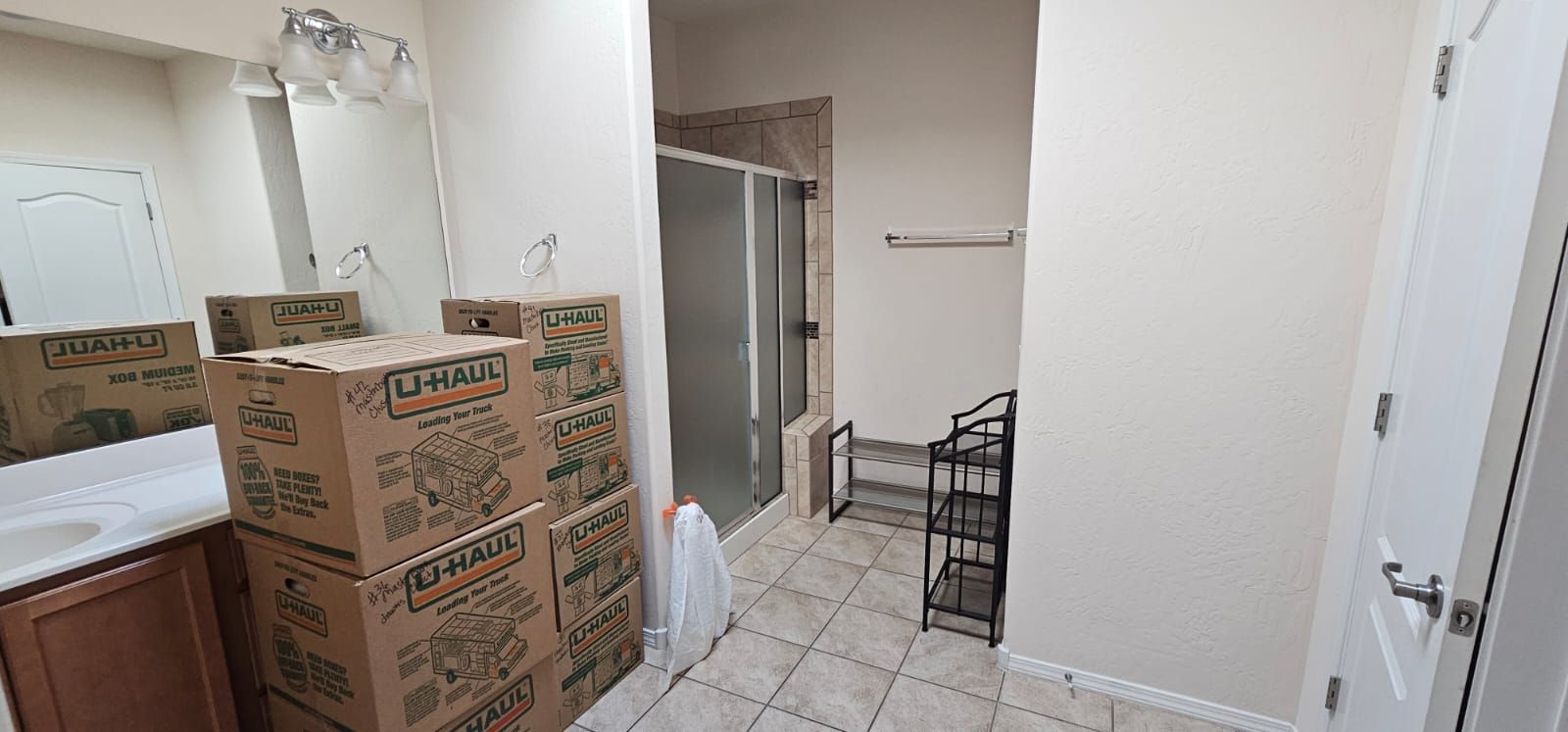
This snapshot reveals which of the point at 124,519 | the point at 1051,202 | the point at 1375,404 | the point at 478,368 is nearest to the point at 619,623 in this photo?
the point at 478,368

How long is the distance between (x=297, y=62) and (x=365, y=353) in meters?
0.98

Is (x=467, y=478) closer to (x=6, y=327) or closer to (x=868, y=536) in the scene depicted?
(x=6, y=327)

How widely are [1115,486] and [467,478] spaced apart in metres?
1.73

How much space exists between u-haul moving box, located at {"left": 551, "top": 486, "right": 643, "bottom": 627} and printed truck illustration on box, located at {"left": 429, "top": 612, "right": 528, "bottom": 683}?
0.27 metres

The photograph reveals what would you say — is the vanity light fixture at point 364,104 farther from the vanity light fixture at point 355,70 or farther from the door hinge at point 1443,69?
the door hinge at point 1443,69

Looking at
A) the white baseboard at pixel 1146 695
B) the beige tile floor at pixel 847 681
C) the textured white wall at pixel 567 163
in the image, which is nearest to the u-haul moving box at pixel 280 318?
the textured white wall at pixel 567 163

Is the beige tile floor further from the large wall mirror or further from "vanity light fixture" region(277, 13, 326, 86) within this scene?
"vanity light fixture" region(277, 13, 326, 86)

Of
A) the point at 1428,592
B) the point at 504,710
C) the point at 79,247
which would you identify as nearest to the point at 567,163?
the point at 79,247

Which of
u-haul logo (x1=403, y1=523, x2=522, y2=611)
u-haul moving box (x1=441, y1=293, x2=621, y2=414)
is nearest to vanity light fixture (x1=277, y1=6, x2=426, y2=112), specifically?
u-haul moving box (x1=441, y1=293, x2=621, y2=414)

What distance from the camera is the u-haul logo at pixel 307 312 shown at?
1850 millimetres

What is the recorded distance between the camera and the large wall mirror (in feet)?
4.67

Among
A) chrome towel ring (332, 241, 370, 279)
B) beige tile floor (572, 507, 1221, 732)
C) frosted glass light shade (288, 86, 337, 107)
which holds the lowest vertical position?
beige tile floor (572, 507, 1221, 732)

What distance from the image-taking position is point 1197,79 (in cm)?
152

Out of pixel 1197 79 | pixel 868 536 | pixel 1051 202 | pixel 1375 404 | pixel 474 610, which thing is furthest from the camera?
pixel 868 536
